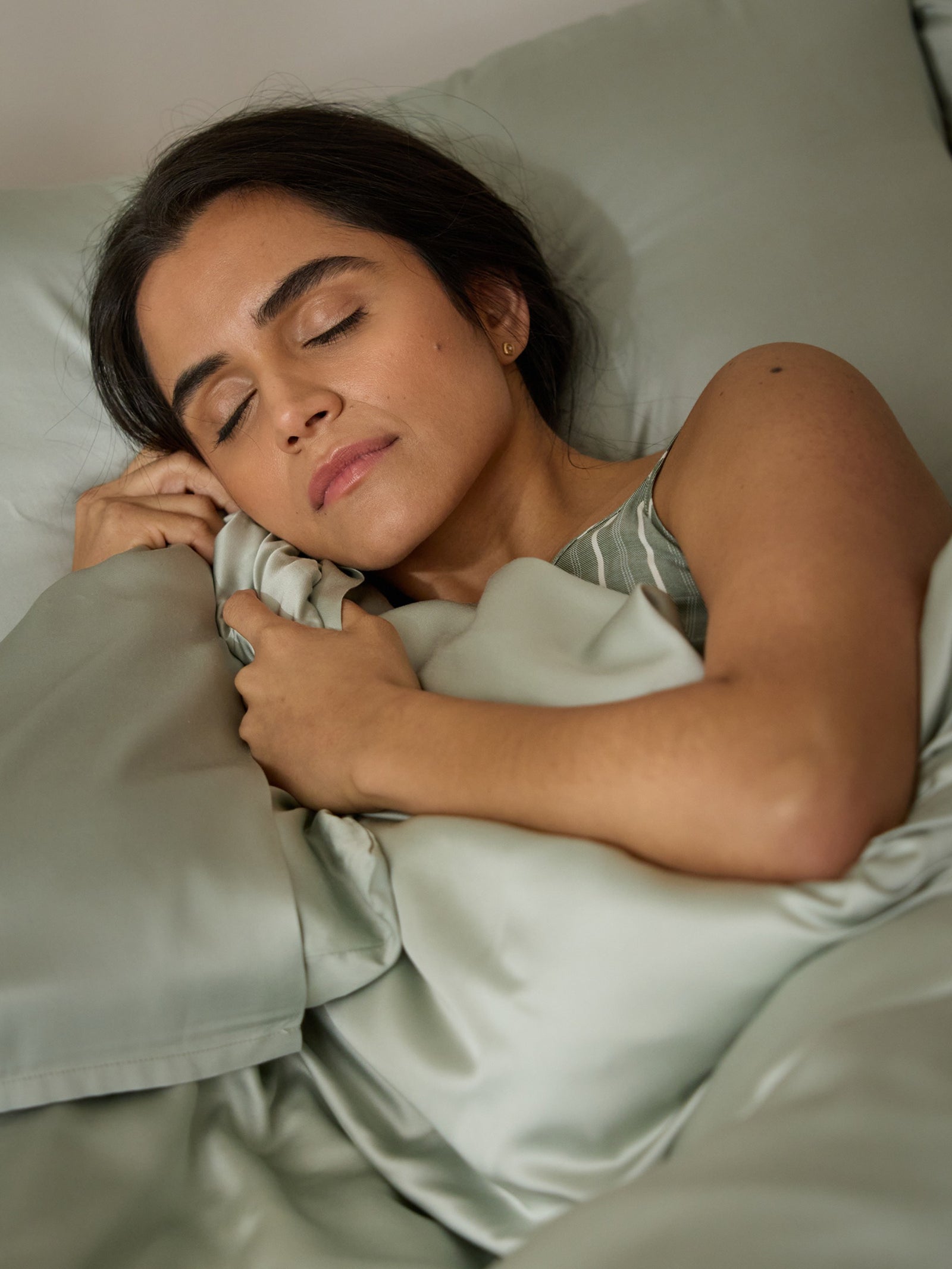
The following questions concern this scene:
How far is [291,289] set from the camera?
1088 millimetres

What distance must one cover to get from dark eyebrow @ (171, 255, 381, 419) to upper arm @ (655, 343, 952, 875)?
1.39 ft

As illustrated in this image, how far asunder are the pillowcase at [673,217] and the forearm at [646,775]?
2.23 ft

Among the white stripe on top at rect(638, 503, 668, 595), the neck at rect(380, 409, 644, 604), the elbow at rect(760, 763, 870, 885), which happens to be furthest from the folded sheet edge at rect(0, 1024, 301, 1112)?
the neck at rect(380, 409, 644, 604)

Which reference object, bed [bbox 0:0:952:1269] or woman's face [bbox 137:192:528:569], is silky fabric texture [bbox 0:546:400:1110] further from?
woman's face [bbox 137:192:528:569]

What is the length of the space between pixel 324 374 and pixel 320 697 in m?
0.35

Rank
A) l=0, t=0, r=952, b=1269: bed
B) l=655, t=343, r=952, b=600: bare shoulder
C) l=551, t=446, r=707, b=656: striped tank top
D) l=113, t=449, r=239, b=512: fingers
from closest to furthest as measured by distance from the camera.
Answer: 1. l=0, t=0, r=952, b=1269: bed
2. l=655, t=343, r=952, b=600: bare shoulder
3. l=551, t=446, r=707, b=656: striped tank top
4. l=113, t=449, r=239, b=512: fingers

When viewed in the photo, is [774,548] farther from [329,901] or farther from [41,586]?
[41,586]

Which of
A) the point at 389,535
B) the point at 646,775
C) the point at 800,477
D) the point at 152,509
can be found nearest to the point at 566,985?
the point at 646,775

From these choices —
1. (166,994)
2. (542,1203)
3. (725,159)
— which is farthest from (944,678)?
(725,159)

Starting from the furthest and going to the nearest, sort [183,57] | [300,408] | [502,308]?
[183,57], [502,308], [300,408]

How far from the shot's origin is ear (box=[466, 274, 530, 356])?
127cm

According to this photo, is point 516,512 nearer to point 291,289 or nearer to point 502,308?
point 502,308

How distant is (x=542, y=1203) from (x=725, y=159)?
119 centimetres

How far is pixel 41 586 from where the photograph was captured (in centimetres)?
129
